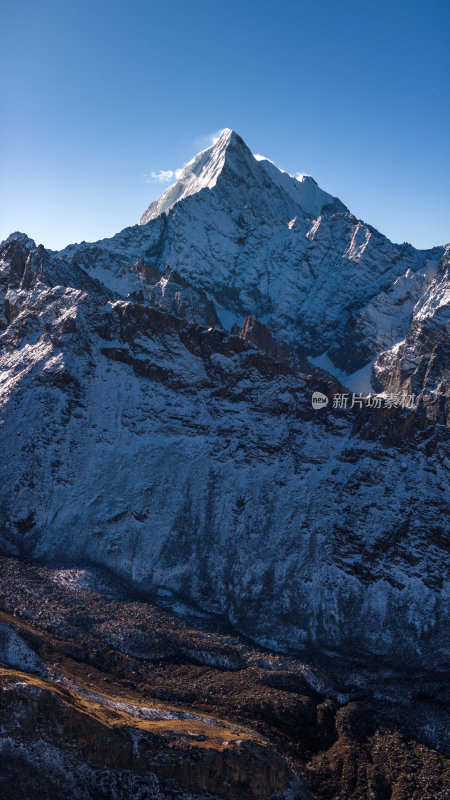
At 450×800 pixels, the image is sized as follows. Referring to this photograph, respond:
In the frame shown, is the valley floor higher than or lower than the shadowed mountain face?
→ lower

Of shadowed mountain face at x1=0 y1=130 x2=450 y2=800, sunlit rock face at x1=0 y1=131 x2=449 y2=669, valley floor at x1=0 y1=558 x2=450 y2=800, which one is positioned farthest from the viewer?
sunlit rock face at x1=0 y1=131 x2=449 y2=669

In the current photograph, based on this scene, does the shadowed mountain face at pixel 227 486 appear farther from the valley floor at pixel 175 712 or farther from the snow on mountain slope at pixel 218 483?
the valley floor at pixel 175 712

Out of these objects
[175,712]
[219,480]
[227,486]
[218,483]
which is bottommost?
[175,712]

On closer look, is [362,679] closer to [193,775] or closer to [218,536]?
[218,536]

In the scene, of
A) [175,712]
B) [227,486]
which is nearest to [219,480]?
[227,486]

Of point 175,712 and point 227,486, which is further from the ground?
point 227,486

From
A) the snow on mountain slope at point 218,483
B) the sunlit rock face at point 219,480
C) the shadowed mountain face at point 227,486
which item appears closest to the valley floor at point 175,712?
the shadowed mountain face at point 227,486

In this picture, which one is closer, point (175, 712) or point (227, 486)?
point (175, 712)

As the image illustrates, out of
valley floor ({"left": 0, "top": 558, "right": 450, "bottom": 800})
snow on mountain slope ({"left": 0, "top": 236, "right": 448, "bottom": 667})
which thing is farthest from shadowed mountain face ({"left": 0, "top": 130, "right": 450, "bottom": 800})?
valley floor ({"left": 0, "top": 558, "right": 450, "bottom": 800})

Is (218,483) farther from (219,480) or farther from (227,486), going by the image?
(227,486)

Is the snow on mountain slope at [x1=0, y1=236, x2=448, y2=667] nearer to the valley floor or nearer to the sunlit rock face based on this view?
the sunlit rock face

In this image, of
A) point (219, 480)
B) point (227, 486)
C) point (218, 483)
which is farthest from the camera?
point (219, 480)

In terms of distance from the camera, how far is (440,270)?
188 metres

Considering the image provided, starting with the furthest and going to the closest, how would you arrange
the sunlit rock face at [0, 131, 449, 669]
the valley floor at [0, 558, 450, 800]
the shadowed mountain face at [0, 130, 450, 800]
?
the sunlit rock face at [0, 131, 449, 669] → the shadowed mountain face at [0, 130, 450, 800] → the valley floor at [0, 558, 450, 800]
